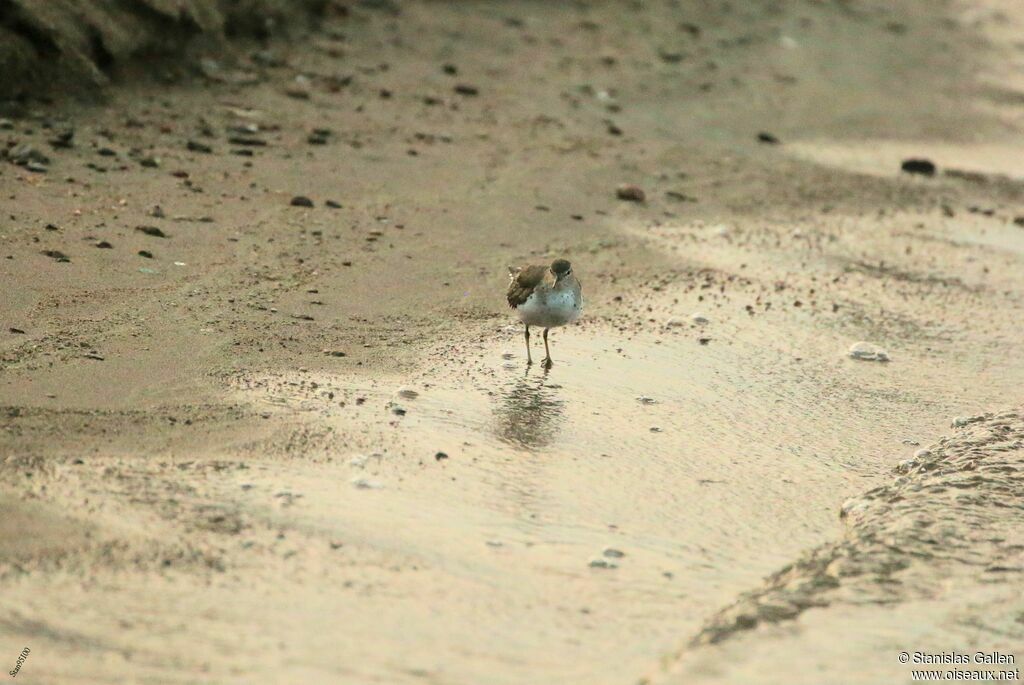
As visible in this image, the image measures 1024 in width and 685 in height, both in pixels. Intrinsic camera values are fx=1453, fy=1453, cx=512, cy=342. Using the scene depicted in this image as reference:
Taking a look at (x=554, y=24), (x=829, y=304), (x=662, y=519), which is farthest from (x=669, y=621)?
(x=554, y=24)

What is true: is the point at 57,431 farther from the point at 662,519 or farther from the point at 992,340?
the point at 992,340

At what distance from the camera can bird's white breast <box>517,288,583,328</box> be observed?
7.84m

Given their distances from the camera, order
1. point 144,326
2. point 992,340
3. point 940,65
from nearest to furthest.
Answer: point 144,326 < point 992,340 < point 940,65

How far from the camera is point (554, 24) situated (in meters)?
15.4

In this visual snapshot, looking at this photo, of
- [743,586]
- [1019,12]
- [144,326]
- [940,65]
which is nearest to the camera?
[743,586]

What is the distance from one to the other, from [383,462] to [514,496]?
0.59 m

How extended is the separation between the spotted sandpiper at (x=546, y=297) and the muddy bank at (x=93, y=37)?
452 cm

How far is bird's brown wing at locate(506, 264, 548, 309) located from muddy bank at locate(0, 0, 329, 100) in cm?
444

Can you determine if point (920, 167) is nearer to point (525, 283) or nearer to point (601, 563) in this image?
point (525, 283)

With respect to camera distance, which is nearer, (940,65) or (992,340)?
(992,340)

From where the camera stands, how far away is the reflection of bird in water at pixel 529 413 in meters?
6.86

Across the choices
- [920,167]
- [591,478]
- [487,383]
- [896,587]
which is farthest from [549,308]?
[920,167]

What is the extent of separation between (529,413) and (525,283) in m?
1.09

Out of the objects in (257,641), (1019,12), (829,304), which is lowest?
(257,641)
